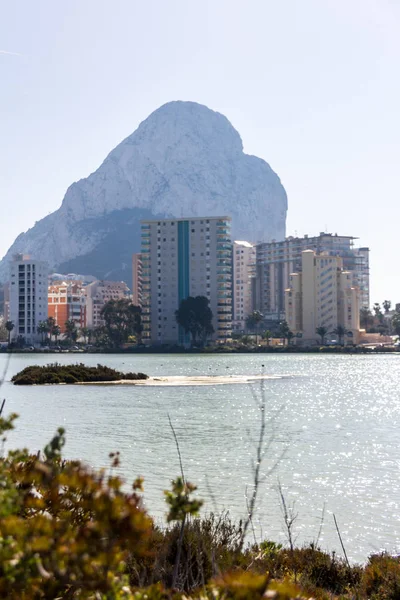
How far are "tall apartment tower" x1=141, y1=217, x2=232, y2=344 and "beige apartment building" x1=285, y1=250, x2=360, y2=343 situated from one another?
18.2 meters

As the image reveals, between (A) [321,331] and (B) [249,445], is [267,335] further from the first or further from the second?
(B) [249,445]

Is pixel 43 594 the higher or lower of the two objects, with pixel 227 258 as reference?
lower

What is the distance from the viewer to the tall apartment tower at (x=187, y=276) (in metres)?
193

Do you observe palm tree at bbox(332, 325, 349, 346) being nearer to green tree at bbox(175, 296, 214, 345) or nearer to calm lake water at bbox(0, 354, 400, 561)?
Result: green tree at bbox(175, 296, 214, 345)

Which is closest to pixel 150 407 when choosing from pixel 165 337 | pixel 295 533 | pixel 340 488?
pixel 340 488

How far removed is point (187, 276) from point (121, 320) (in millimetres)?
20126

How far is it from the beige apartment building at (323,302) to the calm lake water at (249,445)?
447 feet

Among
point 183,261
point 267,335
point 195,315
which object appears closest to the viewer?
point 195,315

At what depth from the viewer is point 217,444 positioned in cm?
2889

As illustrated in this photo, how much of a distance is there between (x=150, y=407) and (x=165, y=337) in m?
148

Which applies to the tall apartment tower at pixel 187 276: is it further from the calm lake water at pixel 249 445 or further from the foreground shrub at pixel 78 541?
the foreground shrub at pixel 78 541

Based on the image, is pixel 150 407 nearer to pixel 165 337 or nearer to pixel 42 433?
pixel 42 433

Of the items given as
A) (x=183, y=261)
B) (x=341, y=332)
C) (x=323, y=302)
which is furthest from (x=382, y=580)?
(x=323, y=302)

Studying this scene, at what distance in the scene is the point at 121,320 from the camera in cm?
18550
